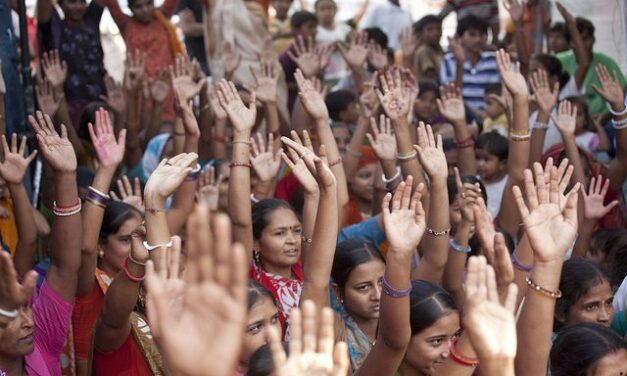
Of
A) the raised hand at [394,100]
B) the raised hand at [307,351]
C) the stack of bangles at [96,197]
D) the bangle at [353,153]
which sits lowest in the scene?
the bangle at [353,153]

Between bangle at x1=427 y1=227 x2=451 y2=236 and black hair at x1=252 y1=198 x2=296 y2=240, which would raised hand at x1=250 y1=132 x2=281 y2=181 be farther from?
bangle at x1=427 y1=227 x2=451 y2=236

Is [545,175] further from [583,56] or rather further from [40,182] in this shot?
[583,56]

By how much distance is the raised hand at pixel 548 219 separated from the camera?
2611mm

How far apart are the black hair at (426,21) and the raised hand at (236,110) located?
474 cm

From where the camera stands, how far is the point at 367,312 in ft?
12.0

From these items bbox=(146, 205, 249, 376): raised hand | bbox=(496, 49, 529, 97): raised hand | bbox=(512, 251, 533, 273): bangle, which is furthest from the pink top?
bbox=(496, 49, 529, 97): raised hand

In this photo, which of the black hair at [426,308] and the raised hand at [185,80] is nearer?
the black hair at [426,308]

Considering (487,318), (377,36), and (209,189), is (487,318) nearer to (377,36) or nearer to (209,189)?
(209,189)

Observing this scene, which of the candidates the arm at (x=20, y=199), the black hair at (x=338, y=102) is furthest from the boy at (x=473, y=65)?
the arm at (x=20, y=199)

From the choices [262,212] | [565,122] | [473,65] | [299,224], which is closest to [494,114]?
[473,65]

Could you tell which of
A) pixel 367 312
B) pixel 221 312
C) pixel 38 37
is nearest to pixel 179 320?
pixel 221 312

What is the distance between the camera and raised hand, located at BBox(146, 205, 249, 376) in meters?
1.62

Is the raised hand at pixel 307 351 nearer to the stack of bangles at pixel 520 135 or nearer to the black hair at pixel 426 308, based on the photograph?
the black hair at pixel 426 308

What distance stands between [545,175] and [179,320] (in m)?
1.44
